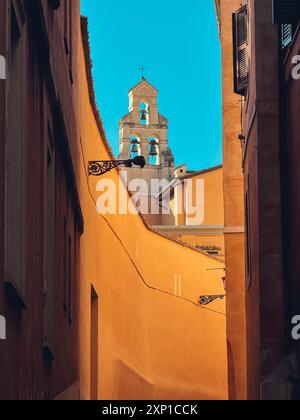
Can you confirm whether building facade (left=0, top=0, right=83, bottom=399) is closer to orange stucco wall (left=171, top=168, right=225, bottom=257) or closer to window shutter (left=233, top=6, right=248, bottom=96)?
window shutter (left=233, top=6, right=248, bottom=96)

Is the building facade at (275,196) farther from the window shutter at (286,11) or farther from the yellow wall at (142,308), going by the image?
the yellow wall at (142,308)

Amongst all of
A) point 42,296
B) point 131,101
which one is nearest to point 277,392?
point 42,296

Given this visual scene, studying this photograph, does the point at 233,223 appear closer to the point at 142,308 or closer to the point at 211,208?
the point at 142,308

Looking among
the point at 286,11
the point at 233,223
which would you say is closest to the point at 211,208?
the point at 233,223

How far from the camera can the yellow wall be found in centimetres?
1819

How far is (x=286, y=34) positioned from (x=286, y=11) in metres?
1.10

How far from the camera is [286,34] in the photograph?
12.5 meters

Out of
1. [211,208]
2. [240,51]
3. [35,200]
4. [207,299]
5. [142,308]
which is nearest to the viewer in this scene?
[35,200]

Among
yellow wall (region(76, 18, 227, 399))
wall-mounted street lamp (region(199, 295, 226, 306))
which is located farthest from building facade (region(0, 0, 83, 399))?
wall-mounted street lamp (region(199, 295, 226, 306))

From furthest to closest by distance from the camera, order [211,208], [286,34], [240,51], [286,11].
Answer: [211,208]
[240,51]
[286,34]
[286,11]

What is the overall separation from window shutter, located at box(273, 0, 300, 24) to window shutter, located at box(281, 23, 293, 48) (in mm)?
529

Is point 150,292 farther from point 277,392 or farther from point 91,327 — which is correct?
point 277,392

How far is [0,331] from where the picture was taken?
6.36 meters
